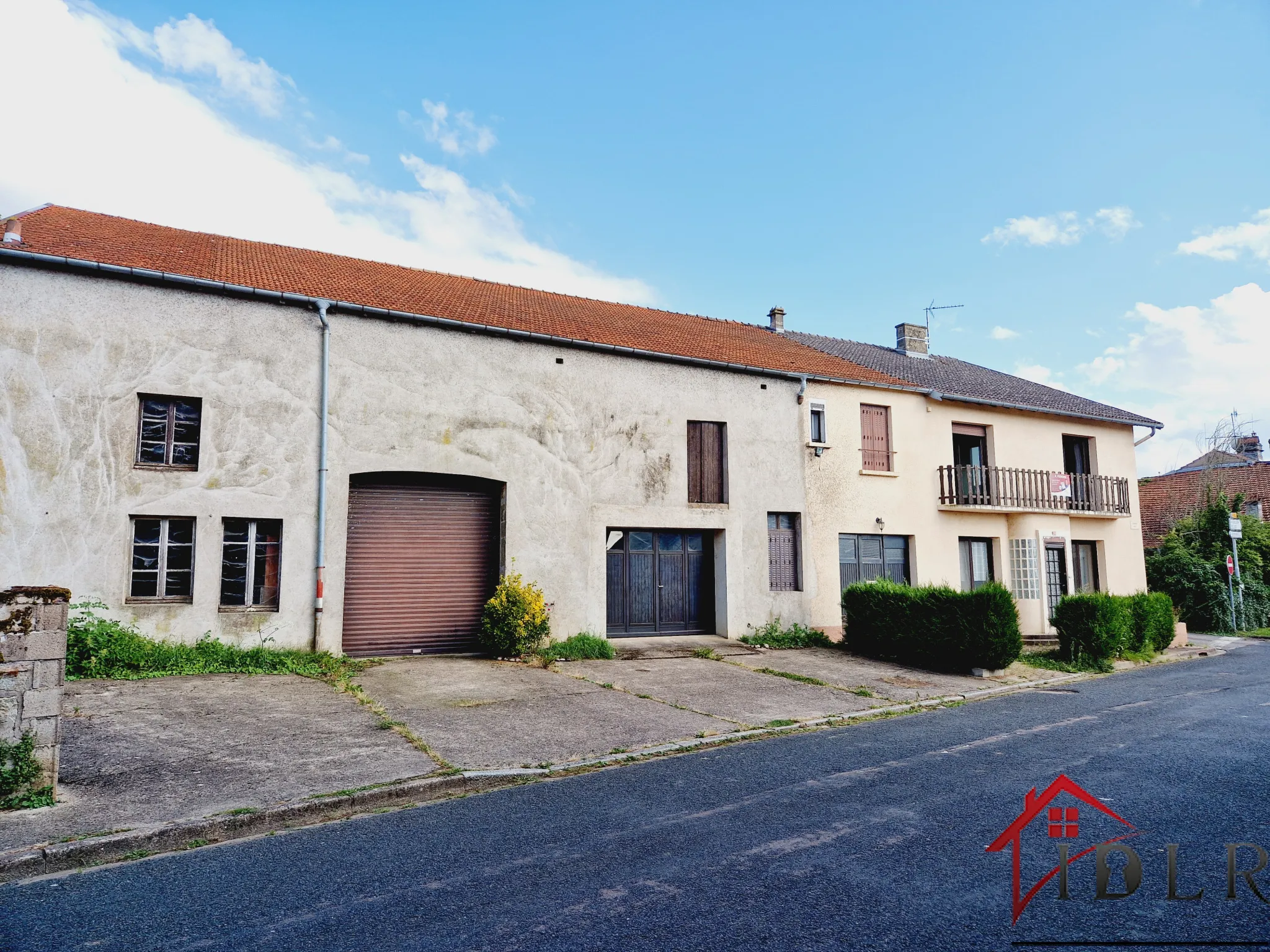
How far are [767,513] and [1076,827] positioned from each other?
37.3 feet

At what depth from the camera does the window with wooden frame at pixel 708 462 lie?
15742mm

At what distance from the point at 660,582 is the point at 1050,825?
10.7m

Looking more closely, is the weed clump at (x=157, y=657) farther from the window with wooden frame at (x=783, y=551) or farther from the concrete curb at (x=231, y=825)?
the window with wooden frame at (x=783, y=551)

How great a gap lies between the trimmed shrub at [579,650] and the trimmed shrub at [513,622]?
33 centimetres

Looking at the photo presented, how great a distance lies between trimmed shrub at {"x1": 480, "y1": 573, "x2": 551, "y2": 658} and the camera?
41.4 feet

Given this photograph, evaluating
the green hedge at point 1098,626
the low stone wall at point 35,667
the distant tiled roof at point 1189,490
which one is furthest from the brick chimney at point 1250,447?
the low stone wall at point 35,667

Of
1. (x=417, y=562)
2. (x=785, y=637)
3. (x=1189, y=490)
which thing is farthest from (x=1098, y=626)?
(x=1189, y=490)

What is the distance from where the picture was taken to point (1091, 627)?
14688mm

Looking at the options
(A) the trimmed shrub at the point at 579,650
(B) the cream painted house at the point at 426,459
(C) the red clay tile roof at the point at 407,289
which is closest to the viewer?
(B) the cream painted house at the point at 426,459

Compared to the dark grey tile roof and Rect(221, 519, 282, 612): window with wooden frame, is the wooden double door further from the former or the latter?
the dark grey tile roof

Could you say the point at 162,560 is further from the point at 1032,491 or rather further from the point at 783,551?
the point at 1032,491

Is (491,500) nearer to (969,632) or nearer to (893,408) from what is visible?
(969,632)

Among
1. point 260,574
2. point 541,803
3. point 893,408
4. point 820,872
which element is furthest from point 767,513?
point 820,872

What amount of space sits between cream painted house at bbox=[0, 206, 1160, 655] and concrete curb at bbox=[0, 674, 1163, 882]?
6.40 meters
